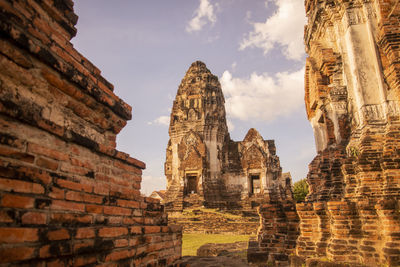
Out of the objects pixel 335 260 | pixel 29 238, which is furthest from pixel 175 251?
pixel 335 260

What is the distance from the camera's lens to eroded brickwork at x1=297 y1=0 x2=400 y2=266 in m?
4.17

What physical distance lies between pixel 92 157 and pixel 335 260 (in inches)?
149

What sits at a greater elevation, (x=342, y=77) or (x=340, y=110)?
(x=342, y=77)

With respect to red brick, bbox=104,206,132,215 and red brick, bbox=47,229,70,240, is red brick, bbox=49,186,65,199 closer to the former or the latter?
red brick, bbox=47,229,70,240

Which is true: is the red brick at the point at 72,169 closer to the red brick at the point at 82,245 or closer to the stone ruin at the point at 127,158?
the stone ruin at the point at 127,158

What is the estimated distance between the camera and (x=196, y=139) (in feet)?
64.7

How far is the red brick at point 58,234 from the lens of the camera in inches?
63.2

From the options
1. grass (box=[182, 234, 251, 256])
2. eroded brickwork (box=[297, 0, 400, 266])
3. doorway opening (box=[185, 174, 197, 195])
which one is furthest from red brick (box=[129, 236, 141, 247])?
doorway opening (box=[185, 174, 197, 195])

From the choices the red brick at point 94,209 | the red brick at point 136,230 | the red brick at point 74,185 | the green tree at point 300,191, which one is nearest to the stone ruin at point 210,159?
the green tree at point 300,191

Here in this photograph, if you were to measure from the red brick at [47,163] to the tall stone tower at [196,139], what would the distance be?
1605 cm

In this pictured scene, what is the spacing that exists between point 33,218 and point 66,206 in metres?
0.27

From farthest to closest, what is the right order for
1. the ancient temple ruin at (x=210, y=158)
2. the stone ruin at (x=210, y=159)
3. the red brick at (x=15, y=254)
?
the ancient temple ruin at (x=210, y=158) → the stone ruin at (x=210, y=159) → the red brick at (x=15, y=254)

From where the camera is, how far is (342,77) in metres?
6.02

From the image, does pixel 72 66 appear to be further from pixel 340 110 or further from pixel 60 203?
pixel 340 110
